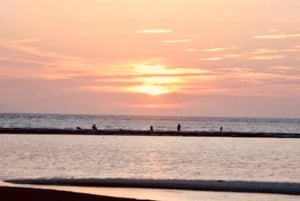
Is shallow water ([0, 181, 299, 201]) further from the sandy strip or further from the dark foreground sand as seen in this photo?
the dark foreground sand

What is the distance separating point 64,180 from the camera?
1273 inches

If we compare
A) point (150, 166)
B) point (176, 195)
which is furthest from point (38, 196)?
point (150, 166)

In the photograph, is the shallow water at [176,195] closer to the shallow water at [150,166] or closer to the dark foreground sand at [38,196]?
the dark foreground sand at [38,196]

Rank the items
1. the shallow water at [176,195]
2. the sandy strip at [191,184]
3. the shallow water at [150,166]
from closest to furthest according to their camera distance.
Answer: the shallow water at [176,195] < the sandy strip at [191,184] < the shallow water at [150,166]

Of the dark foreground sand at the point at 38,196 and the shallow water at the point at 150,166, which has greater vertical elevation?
the shallow water at the point at 150,166

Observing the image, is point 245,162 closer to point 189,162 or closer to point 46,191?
point 189,162

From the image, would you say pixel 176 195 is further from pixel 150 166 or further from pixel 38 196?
pixel 150 166

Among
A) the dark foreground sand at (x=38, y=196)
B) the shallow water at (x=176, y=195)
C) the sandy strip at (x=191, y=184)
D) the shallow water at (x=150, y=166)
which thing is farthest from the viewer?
the shallow water at (x=150, y=166)

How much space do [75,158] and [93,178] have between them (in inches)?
469

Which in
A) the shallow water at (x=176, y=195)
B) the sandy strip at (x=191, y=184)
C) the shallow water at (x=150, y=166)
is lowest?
the shallow water at (x=176, y=195)

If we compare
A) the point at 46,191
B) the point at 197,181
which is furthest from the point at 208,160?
the point at 46,191

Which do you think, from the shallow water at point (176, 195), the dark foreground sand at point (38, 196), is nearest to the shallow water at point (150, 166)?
the shallow water at point (176, 195)

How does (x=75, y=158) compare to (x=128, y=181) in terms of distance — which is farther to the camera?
(x=75, y=158)

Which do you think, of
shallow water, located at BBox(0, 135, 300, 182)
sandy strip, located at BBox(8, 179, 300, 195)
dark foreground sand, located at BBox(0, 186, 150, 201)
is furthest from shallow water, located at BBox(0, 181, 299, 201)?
shallow water, located at BBox(0, 135, 300, 182)
